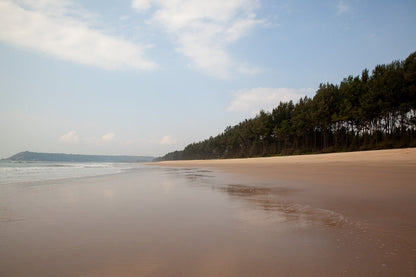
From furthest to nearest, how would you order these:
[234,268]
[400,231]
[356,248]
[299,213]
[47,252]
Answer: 1. [299,213]
2. [400,231]
3. [47,252]
4. [356,248]
5. [234,268]

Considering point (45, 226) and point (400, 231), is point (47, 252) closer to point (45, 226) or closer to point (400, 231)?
point (45, 226)

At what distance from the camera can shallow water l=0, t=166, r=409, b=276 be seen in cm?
229

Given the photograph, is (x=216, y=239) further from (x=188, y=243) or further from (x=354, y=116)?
(x=354, y=116)

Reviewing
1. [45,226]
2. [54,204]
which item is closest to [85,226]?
[45,226]

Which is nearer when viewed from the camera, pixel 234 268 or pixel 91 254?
pixel 234 268

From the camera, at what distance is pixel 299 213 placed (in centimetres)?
448

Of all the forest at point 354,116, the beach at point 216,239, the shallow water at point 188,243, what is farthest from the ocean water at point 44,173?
the forest at point 354,116

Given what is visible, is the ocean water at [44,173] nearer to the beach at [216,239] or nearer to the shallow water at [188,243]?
the beach at [216,239]

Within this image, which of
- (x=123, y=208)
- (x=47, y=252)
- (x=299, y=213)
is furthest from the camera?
(x=123, y=208)

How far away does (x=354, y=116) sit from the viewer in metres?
36.9

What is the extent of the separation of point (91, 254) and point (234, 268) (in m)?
1.69

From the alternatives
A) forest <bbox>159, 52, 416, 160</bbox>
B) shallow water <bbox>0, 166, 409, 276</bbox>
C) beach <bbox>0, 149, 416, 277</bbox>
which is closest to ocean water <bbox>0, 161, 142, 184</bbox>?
beach <bbox>0, 149, 416, 277</bbox>

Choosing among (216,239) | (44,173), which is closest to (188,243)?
(216,239)

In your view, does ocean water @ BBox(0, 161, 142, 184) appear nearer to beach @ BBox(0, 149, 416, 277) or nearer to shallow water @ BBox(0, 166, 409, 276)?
beach @ BBox(0, 149, 416, 277)
